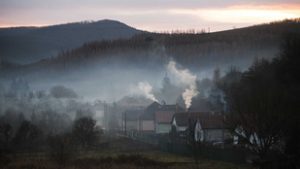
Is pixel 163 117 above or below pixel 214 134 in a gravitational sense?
above

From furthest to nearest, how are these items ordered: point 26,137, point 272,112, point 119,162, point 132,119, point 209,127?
1. point 132,119
2. point 26,137
3. point 209,127
4. point 119,162
5. point 272,112

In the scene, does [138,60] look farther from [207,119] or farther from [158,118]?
[207,119]

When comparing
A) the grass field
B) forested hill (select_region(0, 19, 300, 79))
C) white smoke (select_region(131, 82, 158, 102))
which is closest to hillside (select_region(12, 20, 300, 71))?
forested hill (select_region(0, 19, 300, 79))

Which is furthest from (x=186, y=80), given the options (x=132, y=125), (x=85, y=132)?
(x=85, y=132)

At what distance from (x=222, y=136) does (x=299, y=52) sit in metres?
15.4

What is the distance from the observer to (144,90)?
122 metres

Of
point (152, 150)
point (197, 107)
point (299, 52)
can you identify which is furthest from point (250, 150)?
point (197, 107)

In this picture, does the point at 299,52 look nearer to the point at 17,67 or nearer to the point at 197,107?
the point at 197,107

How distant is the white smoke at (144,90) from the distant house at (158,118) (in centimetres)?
3072

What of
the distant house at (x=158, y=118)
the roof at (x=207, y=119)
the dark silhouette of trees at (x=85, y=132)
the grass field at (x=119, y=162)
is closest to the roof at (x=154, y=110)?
the distant house at (x=158, y=118)

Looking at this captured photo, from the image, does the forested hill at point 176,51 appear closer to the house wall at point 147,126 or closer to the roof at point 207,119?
the house wall at point 147,126

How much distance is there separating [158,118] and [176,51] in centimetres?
7697

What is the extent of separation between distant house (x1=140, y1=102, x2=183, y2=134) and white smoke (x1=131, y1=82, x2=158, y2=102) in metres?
30.7

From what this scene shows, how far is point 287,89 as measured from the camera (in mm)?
38562
